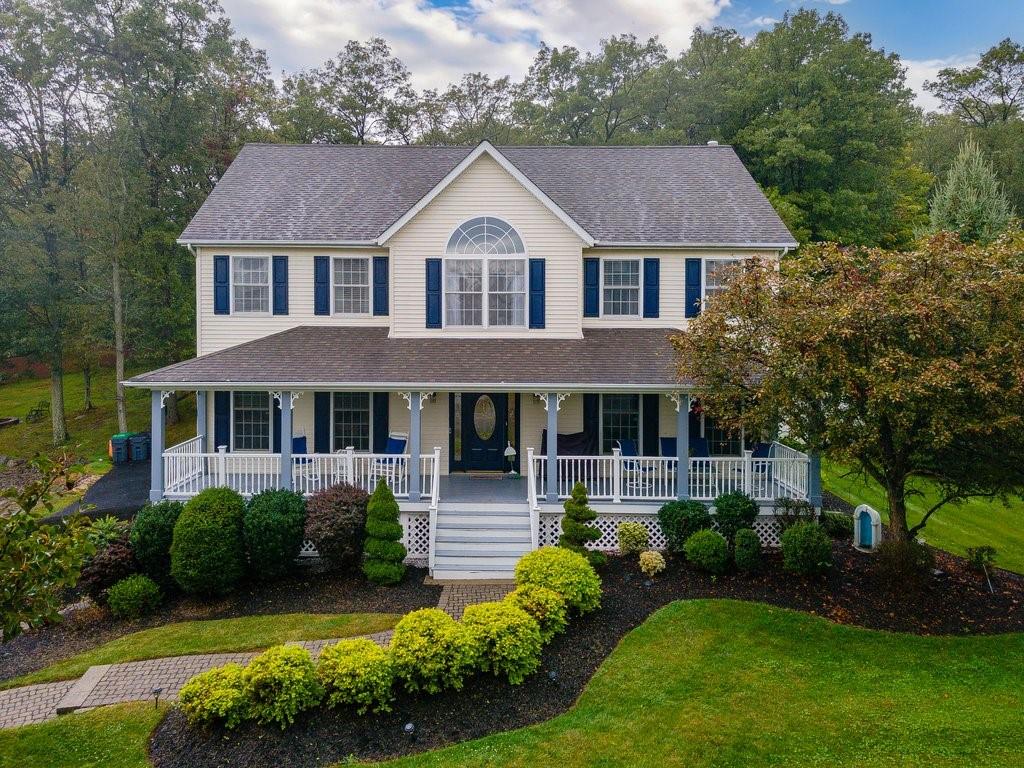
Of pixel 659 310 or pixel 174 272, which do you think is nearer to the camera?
pixel 659 310

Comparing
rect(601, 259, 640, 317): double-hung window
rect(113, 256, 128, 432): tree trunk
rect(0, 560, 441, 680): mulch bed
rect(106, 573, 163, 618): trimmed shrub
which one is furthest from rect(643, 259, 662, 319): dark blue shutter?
rect(113, 256, 128, 432): tree trunk

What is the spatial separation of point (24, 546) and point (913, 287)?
11.5 meters

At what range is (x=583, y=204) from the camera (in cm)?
1706

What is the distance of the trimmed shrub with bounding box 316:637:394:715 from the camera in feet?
23.3

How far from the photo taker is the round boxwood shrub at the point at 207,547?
10484 millimetres

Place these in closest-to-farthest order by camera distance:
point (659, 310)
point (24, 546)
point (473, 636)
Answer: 1. point (24, 546)
2. point (473, 636)
3. point (659, 310)

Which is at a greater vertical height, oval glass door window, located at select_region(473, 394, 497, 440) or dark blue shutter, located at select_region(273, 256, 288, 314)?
dark blue shutter, located at select_region(273, 256, 288, 314)

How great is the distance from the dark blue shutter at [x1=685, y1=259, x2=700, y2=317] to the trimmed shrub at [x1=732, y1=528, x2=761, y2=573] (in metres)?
6.56

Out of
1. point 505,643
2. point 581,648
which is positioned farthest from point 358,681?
point 581,648

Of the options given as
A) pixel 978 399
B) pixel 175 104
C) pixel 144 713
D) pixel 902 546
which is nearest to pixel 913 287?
pixel 978 399

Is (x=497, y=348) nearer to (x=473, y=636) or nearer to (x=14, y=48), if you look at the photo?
(x=473, y=636)

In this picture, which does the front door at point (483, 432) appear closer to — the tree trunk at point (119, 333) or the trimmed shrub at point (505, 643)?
the trimmed shrub at point (505, 643)

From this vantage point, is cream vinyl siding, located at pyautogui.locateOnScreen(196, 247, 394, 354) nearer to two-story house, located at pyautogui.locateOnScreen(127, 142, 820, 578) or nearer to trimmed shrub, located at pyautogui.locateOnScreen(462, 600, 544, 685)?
two-story house, located at pyautogui.locateOnScreen(127, 142, 820, 578)

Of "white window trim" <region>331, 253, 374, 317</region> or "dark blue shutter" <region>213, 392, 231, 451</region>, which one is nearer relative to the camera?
"dark blue shutter" <region>213, 392, 231, 451</region>
